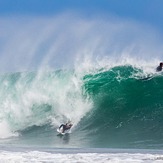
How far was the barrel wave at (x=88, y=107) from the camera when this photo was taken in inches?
599

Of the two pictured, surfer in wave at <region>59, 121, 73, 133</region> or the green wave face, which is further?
surfer in wave at <region>59, 121, 73, 133</region>

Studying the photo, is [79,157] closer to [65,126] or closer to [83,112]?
[65,126]

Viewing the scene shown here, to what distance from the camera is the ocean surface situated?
13062 mm

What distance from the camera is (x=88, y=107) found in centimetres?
1933

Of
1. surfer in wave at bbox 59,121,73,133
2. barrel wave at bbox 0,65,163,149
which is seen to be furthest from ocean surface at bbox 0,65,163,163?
surfer in wave at bbox 59,121,73,133

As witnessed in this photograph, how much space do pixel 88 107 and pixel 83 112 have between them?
61 centimetres

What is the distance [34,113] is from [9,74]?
887 cm

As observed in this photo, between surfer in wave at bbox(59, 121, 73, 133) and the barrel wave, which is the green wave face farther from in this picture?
surfer in wave at bbox(59, 121, 73, 133)

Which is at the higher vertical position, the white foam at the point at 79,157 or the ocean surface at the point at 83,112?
the ocean surface at the point at 83,112

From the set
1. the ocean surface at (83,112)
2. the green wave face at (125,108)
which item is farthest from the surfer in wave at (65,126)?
the green wave face at (125,108)

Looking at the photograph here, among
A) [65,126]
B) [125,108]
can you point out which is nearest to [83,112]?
[125,108]

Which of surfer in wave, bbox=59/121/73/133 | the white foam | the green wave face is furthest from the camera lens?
surfer in wave, bbox=59/121/73/133

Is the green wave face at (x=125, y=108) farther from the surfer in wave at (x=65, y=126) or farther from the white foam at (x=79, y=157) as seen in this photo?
the white foam at (x=79, y=157)

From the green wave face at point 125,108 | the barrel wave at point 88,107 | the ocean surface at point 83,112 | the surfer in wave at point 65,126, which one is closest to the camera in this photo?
the ocean surface at point 83,112
